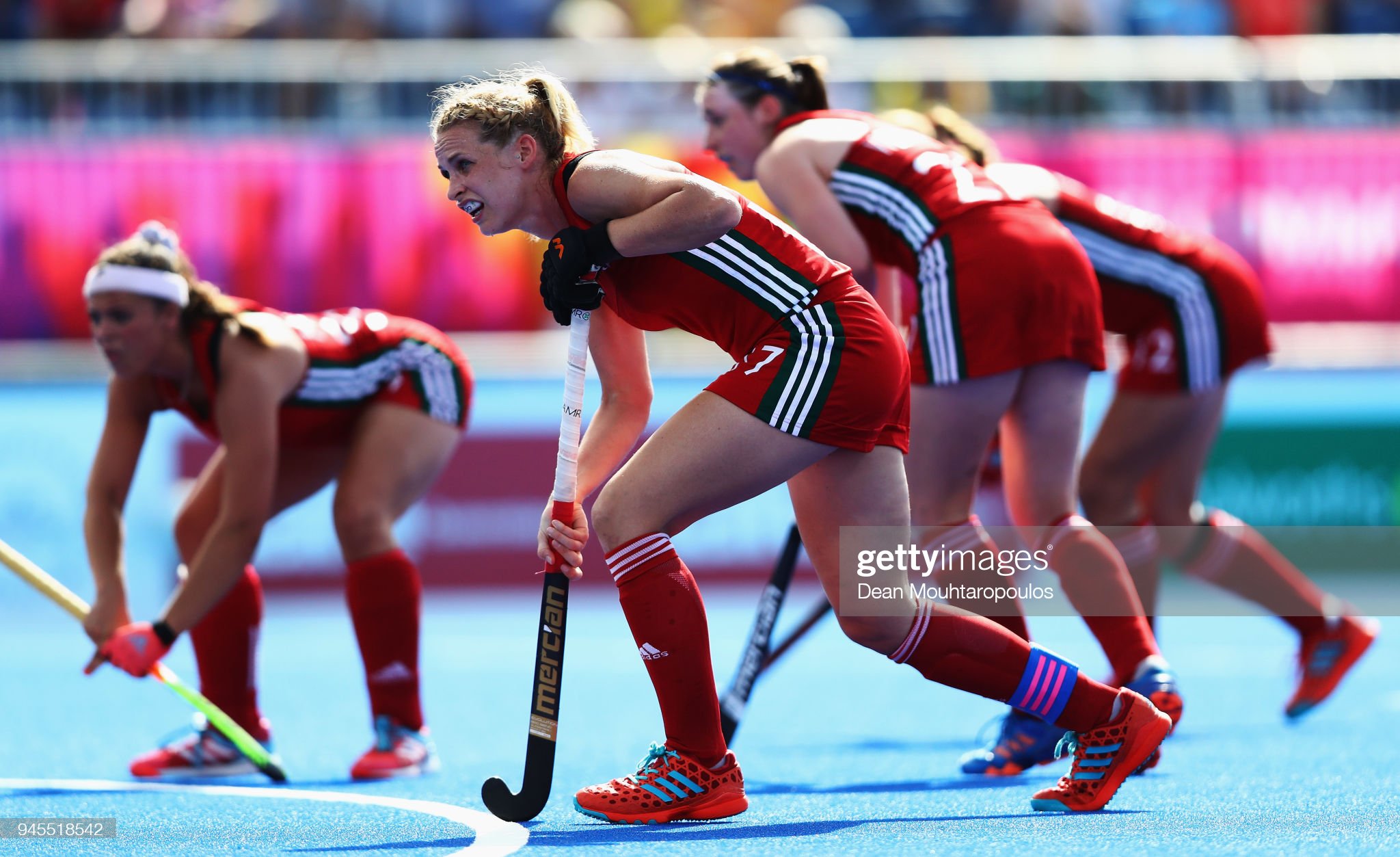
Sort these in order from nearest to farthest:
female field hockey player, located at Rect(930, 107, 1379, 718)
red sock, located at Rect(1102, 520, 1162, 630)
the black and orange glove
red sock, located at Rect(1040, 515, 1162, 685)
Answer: the black and orange glove, red sock, located at Rect(1040, 515, 1162, 685), female field hockey player, located at Rect(930, 107, 1379, 718), red sock, located at Rect(1102, 520, 1162, 630)

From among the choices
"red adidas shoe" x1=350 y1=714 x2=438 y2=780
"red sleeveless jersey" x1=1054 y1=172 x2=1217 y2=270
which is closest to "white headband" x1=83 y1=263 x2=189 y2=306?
"red adidas shoe" x1=350 y1=714 x2=438 y2=780

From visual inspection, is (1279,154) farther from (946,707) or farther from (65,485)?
(65,485)

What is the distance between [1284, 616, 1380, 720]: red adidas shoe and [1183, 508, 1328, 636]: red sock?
0.15 ft

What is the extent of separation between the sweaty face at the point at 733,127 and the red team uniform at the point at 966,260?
0.14 m

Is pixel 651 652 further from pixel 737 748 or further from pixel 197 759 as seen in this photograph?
pixel 197 759

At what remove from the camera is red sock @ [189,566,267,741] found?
5035mm

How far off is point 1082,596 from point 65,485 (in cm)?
607

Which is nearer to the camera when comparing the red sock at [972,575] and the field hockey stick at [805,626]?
the red sock at [972,575]

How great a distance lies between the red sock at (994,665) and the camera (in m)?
3.68

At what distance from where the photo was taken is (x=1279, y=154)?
10.2m

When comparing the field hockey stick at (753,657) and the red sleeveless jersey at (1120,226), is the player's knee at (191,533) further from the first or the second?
the red sleeveless jersey at (1120,226)

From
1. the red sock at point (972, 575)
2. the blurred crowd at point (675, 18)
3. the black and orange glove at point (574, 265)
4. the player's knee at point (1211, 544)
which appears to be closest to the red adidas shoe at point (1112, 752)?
the red sock at point (972, 575)

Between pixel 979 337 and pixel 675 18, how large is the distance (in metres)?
7.85

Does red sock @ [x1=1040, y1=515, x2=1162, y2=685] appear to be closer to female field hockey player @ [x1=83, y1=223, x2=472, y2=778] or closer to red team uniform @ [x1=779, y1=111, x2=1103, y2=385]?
red team uniform @ [x1=779, y1=111, x2=1103, y2=385]
